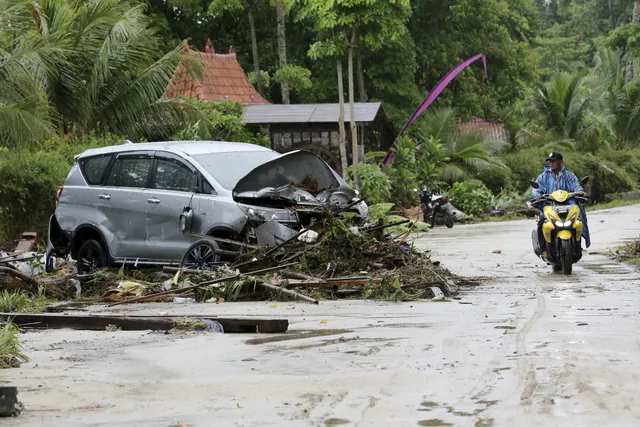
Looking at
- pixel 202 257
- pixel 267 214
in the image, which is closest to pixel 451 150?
pixel 267 214

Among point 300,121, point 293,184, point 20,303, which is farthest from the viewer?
point 300,121

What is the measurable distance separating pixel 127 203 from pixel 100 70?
9319 mm

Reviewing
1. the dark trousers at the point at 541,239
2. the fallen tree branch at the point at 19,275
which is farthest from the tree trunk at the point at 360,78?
the fallen tree branch at the point at 19,275

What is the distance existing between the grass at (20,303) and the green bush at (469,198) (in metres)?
20.3

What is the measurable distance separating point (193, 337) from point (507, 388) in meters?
3.41

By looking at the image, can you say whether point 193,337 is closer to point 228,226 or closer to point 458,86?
point 228,226

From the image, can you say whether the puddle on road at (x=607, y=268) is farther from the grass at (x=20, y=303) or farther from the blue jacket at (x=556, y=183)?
the grass at (x=20, y=303)

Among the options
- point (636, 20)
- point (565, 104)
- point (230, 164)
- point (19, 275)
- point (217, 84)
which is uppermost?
point (636, 20)

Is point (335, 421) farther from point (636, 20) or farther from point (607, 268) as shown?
point (636, 20)

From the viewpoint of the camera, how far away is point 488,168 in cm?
3428

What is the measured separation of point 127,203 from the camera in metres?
13.9

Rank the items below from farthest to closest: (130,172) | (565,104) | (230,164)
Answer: (565,104)
(130,172)
(230,164)

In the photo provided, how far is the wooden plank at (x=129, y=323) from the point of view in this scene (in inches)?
341

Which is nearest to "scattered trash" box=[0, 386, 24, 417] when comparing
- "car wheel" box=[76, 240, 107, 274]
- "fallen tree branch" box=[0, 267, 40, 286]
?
"fallen tree branch" box=[0, 267, 40, 286]
